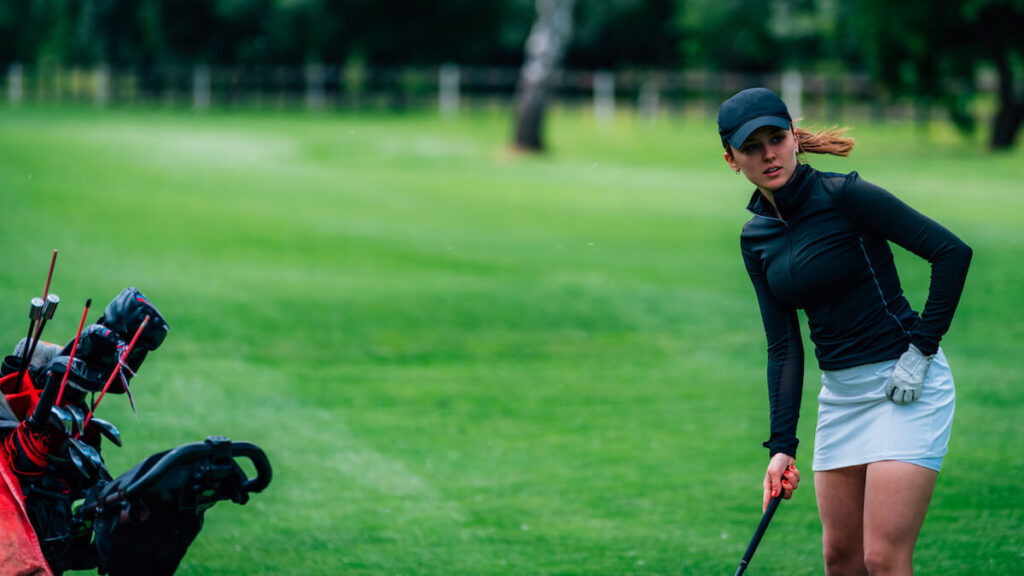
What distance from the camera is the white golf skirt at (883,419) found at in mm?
4121

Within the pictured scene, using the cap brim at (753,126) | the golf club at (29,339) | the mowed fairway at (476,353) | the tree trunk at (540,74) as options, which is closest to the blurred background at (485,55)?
the tree trunk at (540,74)

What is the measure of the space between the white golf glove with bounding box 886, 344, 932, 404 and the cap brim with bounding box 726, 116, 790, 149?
0.78m

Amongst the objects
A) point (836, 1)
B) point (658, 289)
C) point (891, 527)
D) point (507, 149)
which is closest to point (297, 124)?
point (507, 149)

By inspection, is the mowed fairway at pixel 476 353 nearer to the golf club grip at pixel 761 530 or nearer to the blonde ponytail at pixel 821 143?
the golf club grip at pixel 761 530

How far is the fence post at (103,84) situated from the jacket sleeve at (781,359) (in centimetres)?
4679

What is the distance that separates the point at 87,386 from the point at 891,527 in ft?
7.95

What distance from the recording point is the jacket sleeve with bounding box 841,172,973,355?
13.2 feet

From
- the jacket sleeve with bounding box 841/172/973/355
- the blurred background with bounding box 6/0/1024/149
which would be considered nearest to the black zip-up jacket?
the jacket sleeve with bounding box 841/172/973/355

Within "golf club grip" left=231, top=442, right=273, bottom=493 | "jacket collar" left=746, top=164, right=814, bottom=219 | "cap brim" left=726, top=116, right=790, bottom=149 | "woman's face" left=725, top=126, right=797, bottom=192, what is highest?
"cap brim" left=726, top=116, right=790, bottom=149

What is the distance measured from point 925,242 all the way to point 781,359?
2.12 ft

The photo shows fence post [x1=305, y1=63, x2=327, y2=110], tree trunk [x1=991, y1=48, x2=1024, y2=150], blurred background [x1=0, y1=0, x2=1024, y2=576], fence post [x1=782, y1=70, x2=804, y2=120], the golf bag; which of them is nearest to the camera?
the golf bag

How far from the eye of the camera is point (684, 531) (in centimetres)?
657

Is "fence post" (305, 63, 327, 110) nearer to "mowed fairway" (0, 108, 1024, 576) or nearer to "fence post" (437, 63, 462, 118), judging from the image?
"fence post" (437, 63, 462, 118)

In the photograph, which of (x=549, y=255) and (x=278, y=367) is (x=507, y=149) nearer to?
(x=549, y=255)
